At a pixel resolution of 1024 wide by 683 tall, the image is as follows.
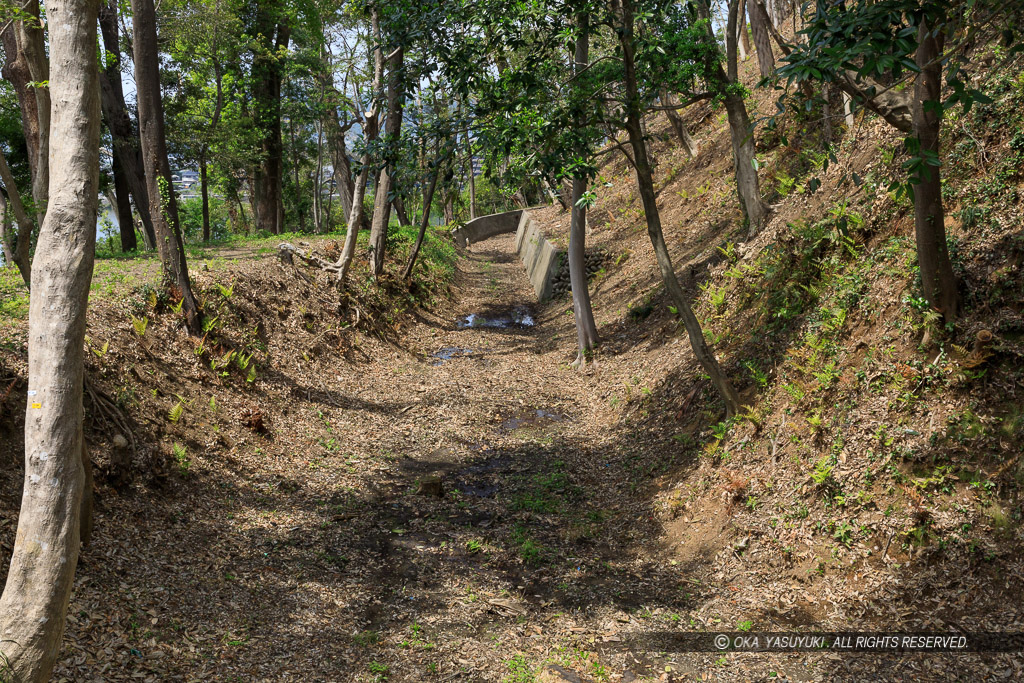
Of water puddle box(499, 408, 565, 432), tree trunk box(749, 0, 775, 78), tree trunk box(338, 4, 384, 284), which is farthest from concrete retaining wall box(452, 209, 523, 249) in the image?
water puddle box(499, 408, 565, 432)

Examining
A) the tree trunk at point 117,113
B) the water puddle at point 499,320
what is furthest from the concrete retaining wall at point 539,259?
the tree trunk at point 117,113

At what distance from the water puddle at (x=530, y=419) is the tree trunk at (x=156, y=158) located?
17.2 feet

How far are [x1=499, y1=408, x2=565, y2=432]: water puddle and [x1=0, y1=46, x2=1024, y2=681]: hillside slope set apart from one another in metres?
0.10

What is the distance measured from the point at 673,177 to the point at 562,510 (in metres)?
15.4

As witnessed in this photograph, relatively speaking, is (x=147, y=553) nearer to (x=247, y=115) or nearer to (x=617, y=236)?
(x=617, y=236)

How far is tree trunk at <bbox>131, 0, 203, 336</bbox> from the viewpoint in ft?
30.7

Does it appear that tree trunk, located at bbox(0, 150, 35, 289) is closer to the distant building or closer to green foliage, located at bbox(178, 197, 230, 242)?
the distant building

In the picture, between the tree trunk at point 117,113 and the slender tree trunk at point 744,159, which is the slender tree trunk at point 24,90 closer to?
the tree trunk at point 117,113

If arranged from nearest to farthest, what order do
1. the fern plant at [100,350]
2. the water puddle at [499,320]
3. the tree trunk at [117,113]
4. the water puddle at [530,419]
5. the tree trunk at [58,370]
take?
the tree trunk at [58,370], the fern plant at [100,350], the water puddle at [530,419], the tree trunk at [117,113], the water puddle at [499,320]

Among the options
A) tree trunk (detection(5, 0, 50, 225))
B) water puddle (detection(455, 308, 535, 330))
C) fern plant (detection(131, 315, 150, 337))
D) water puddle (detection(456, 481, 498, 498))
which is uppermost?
tree trunk (detection(5, 0, 50, 225))

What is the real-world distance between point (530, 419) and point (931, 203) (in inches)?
290

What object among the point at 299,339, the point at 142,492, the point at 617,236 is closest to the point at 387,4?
the point at 299,339

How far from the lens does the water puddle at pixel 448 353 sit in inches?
636

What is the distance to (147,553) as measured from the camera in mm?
6086
